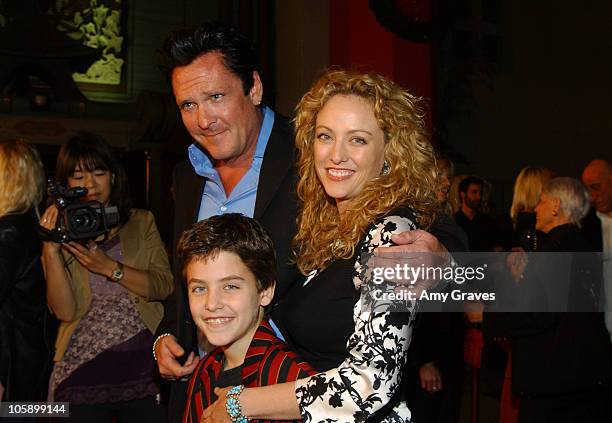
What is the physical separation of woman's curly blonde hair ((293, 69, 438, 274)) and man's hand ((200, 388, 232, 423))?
0.35 metres

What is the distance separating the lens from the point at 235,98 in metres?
1.97

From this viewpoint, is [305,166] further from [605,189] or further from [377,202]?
[605,189]

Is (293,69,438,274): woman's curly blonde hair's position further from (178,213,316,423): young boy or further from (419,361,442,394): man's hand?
(419,361,442,394): man's hand

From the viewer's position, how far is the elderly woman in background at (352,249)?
4.29 ft

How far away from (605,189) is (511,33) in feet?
16.2

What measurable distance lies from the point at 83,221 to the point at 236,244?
113cm

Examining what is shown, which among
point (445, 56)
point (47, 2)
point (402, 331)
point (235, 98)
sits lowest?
point (402, 331)

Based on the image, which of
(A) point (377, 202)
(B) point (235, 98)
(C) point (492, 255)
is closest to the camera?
(A) point (377, 202)

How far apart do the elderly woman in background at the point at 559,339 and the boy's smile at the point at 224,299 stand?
163 cm

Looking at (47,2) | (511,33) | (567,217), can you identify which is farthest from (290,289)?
(47,2)

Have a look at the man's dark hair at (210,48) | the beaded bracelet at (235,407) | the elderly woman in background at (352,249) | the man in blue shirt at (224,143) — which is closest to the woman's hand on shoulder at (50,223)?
the man in blue shirt at (224,143)

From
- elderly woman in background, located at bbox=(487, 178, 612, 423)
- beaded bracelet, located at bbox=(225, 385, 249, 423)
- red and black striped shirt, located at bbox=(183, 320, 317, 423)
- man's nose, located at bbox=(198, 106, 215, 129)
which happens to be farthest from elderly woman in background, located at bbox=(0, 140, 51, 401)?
elderly woman in background, located at bbox=(487, 178, 612, 423)

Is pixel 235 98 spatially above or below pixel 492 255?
above

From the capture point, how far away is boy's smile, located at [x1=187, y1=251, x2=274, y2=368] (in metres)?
1.55
